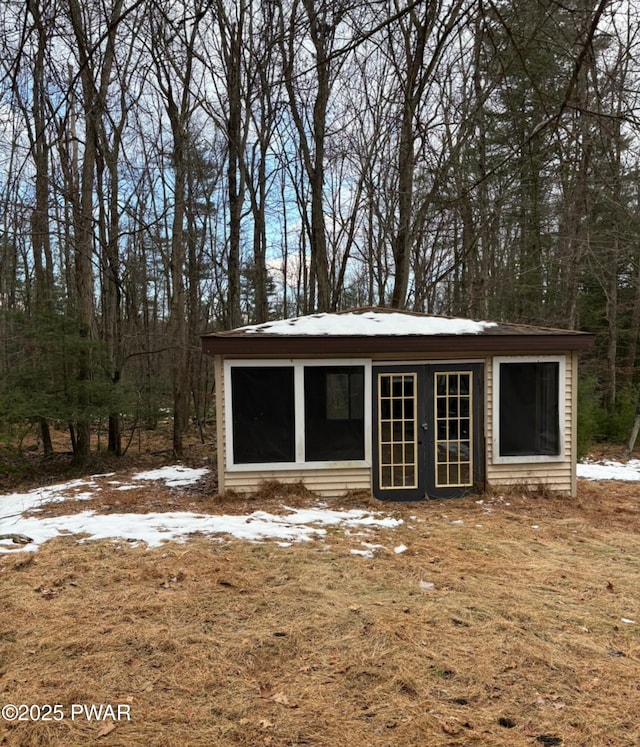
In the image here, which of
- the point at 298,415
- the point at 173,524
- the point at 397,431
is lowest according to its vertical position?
the point at 173,524

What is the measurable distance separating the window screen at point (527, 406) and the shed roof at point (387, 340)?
321 millimetres

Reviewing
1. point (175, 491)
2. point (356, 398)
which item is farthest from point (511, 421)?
point (175, 491)

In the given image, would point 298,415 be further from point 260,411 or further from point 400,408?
point 400,408

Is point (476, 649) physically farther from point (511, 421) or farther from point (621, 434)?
point (621, 434)

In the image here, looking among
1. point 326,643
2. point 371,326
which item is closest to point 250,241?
point 371,326

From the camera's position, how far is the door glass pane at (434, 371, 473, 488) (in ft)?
20.9

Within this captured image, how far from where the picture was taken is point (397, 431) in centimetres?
632

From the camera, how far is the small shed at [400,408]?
6152 millimetres

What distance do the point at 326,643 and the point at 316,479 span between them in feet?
11.5

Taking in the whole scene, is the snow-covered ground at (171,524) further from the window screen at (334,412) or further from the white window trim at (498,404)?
the white window trim at (498,404)

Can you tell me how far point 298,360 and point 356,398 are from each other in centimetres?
89

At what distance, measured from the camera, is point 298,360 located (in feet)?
20.4

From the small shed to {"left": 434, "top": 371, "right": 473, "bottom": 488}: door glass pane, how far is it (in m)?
0.01

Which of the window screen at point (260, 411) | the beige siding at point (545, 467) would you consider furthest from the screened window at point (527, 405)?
the window screen at point (260, 411)
